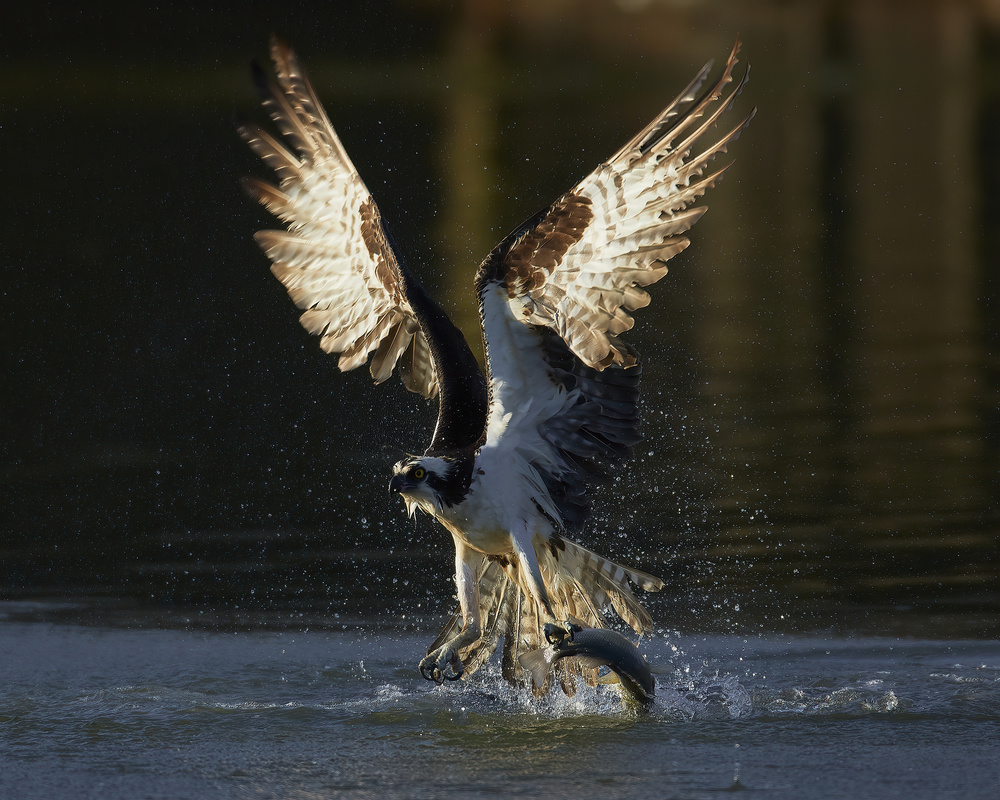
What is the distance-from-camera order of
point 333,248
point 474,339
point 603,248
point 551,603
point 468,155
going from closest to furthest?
point 603,248 < point 551,603 < point 333,248 < point 474,339 < point 468,155

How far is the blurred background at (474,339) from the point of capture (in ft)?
25.3

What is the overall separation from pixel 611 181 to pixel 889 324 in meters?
7.74

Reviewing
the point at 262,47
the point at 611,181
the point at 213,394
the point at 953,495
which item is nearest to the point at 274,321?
the point at 213,394

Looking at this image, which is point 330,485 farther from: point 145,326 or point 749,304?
point 749,304

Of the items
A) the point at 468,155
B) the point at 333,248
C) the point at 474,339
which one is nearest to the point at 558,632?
the point at 333,248

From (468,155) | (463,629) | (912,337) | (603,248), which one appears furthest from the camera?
(468,155)

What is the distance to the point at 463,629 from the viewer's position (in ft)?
21.4

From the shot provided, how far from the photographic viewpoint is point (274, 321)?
1366 centimetres

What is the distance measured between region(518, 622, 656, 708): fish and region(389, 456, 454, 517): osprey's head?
0.73 metres

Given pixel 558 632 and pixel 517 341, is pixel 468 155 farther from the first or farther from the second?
pixel 558 632

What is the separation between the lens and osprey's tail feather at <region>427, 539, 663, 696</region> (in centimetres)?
655

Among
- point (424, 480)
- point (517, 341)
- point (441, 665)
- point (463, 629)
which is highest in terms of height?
point (517, 341)

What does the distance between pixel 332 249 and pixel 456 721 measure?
2.58m

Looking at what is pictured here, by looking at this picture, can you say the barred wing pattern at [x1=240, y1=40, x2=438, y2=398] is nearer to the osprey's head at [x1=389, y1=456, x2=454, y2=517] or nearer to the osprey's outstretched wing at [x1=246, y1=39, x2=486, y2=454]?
the osprey's outstretched wing at [x1=246, y1=39, x2=486, y2=454]
